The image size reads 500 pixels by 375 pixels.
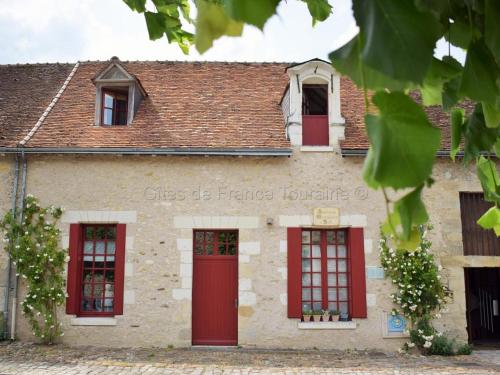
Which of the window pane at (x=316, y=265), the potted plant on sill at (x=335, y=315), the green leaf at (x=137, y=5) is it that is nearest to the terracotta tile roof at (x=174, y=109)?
the window pane at (x=316, y=265)

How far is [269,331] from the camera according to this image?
954 cm

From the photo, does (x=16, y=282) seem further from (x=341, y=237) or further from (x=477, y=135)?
(x=477, y=135)

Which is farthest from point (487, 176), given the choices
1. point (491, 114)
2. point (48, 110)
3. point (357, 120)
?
point (48, 110)

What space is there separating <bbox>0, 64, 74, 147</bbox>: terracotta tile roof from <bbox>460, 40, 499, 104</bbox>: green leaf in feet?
33.9

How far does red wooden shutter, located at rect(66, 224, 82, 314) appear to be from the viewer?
9695 millimetres

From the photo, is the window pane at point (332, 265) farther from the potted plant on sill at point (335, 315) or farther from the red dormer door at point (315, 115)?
the red dormer door at point (315, 115)

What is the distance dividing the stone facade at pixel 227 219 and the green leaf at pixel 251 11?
9.19 meters

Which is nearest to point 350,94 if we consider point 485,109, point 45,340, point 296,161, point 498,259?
point 296,161

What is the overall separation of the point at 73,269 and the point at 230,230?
3106mm

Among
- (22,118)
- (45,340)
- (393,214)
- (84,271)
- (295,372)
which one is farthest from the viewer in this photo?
(22,118)

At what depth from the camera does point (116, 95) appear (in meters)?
11.2

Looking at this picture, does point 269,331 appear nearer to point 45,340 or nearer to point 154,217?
point 154,217

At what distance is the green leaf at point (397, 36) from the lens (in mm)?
607

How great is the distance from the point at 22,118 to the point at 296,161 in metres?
6.03
